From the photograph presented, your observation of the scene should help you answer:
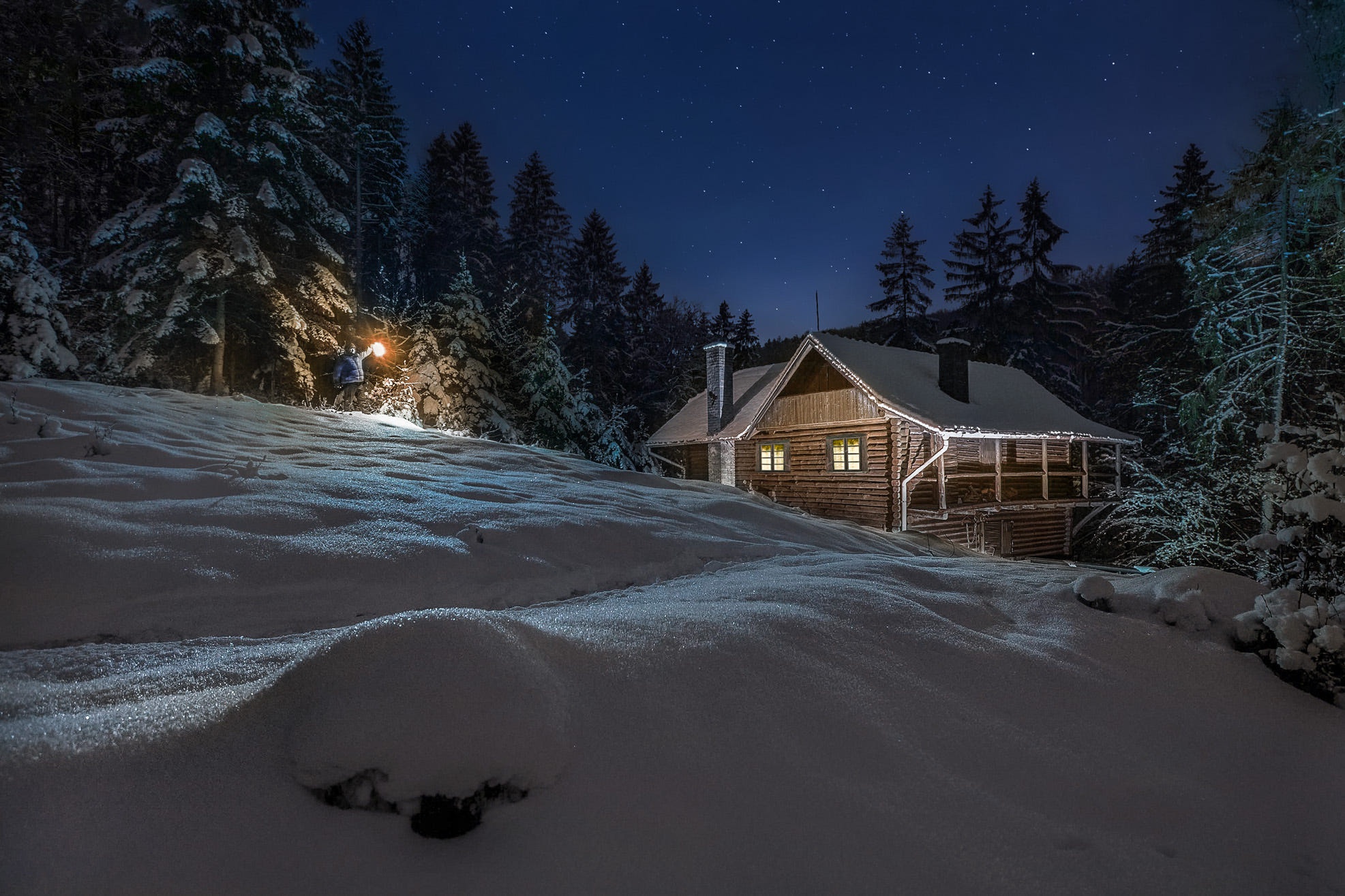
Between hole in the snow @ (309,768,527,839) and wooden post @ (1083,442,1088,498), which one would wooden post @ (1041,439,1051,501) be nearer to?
wooden post @ (1083,442,1088,498)

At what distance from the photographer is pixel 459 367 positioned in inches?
875

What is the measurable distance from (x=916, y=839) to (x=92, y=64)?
987 centimetres

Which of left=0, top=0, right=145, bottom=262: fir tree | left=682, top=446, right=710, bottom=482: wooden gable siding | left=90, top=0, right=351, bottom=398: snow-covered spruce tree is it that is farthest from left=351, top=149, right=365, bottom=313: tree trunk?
left=0, top=0, right=145, bottom=262: fir tree

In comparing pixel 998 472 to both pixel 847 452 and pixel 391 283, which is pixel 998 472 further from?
pixel 391 283

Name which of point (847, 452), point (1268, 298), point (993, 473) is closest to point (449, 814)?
point (1268, 298)

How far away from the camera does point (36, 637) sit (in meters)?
3.06

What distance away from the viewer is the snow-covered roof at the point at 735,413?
68.8 feet

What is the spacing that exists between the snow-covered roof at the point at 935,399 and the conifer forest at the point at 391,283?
241cm

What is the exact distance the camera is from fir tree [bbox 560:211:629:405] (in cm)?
3778

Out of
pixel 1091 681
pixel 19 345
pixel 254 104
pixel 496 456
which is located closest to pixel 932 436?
pixel 496 456

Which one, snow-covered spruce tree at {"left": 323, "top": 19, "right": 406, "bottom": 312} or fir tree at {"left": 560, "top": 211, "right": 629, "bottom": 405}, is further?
fir tree at {"left": 560, "top": 211, "right": 629, "bottom": 405}

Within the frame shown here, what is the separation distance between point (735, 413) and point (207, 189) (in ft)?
55.5

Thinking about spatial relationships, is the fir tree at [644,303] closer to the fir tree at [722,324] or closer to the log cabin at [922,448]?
the fir tree at [722,324]

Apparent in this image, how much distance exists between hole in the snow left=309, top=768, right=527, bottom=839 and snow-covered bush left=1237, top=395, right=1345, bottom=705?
4196 mm
